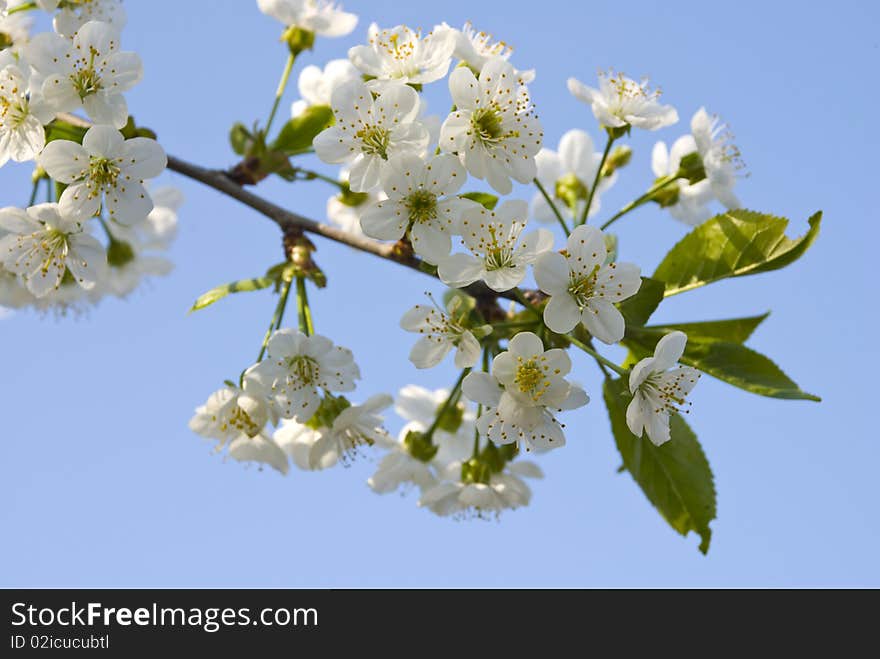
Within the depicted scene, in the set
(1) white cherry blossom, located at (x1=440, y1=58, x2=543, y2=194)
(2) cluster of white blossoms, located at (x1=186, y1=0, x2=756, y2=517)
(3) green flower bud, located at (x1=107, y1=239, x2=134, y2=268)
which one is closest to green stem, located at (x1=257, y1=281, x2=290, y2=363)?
(2) cluster of white blossoms, located at (x1=186, y1=0, x2=756, y2=517)

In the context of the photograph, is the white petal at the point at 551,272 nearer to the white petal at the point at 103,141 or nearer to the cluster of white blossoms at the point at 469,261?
the cluster of white blossoms at the point at 469,261

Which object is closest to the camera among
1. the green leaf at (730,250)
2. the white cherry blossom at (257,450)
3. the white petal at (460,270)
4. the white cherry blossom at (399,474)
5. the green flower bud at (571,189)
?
the white petal at (460,270)

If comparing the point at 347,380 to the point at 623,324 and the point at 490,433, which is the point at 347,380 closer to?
the point at 490,433

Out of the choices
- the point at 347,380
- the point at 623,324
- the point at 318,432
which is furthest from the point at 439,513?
the point at 623,324

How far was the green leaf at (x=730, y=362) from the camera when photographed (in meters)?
3.12

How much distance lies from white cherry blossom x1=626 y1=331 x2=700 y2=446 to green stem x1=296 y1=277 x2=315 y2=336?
3.62ft

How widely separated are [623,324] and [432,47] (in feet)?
3.44

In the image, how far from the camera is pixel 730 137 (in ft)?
12.6

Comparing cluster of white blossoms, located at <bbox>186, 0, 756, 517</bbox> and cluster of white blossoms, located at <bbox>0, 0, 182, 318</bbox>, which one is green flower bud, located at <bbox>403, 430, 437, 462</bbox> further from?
cluster of white blossoms, located at <bbox>0, 0, 182, 318</bbox>

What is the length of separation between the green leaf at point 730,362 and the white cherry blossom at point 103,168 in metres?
1.60

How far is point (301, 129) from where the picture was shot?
3.83 m

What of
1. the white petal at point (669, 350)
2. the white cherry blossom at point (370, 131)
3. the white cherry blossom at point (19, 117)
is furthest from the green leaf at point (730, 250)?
the white cherry blossom at point (19, 117)

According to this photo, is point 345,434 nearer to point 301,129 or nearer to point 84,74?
point 301,129

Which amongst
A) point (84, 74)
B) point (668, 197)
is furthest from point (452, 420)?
point (84, 74)
